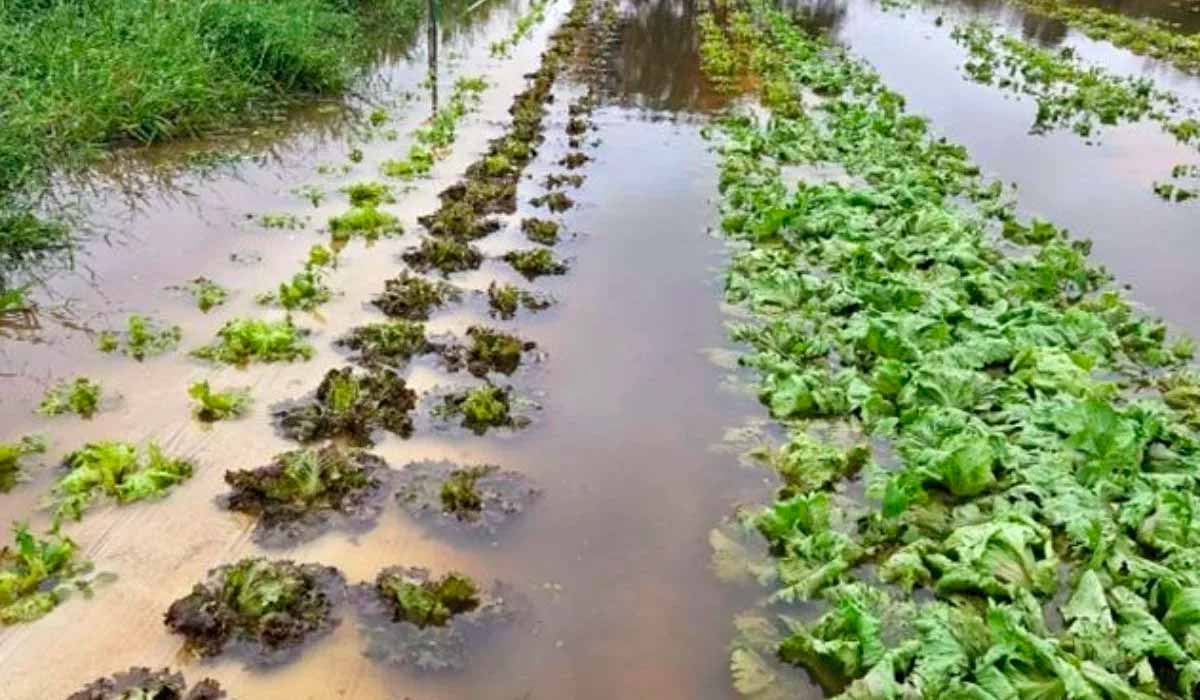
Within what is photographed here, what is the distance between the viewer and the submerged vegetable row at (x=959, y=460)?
443 centimetres

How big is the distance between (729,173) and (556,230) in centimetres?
282

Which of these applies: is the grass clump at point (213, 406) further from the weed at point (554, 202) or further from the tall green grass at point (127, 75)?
the weed at point (554, 202)

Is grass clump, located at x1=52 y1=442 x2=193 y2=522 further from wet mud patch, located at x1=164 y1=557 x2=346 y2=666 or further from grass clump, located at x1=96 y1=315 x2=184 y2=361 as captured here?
grass clump, located at x1=96 y1=315 x2=184 y2=361

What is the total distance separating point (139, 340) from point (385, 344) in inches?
71.7

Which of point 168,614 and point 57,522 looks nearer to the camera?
point 168,614

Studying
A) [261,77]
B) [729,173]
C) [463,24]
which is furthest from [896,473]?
[463,24]

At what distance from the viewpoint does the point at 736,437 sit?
20.9 feet

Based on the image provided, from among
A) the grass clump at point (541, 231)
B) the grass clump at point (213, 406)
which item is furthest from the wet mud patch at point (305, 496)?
the grass clump at point (541, 231)

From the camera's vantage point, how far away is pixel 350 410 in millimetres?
6273

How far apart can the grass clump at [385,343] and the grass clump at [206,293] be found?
127 cm

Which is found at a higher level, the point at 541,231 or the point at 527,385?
the point at 541,231

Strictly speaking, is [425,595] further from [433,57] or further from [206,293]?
[433,57]

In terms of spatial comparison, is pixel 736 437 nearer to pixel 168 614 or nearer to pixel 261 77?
pixel 168 614

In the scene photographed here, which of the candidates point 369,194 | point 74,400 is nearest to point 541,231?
point 369,194
